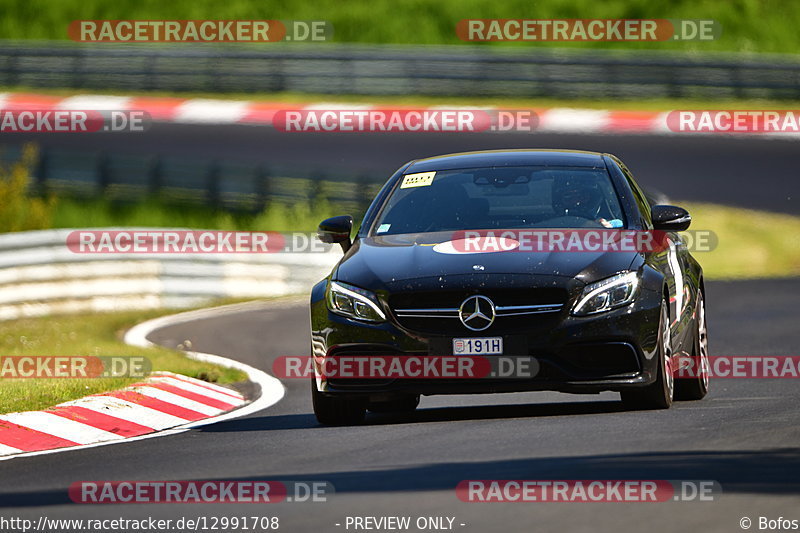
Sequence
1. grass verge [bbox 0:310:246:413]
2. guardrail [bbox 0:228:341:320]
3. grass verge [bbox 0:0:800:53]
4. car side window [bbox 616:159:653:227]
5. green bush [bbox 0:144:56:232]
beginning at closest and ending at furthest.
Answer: car side window [bbox 616:159:653:227]
grass verge [bbox 0:310:246:413]
guardrail [bbox 0:228:341:320]
green bush [bbox 0:144:56:232]
grass verge [bbox 0:0:800:53]

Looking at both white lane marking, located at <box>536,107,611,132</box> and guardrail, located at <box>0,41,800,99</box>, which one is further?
guardrail, located at <box>0,41,800,99</box>

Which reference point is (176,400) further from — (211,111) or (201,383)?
(211,111)

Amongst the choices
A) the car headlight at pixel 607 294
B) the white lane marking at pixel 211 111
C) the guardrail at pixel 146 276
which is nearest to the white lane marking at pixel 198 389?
the car headlight at pixel 607 294

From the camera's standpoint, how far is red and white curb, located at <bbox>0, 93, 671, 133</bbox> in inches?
1117

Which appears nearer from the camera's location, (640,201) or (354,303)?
(354,303)

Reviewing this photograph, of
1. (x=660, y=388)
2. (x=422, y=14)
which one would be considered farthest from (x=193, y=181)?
(x=422, y=14)

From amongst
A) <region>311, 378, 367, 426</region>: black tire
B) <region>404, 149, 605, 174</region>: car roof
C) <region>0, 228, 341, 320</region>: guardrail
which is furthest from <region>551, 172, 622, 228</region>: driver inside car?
<region>0, 228, 341, 320</region>: guardrail

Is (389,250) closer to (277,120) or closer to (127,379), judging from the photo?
(127,379)

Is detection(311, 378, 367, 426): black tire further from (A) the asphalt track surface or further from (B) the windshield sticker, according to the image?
(B) the windshield sticker

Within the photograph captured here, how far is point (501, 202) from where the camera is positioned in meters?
10.6

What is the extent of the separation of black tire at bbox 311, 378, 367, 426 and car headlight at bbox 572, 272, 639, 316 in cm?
152

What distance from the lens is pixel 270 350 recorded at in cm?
1505

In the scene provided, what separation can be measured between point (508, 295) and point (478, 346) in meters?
0.32

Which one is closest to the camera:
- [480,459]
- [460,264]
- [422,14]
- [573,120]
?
[480,459]
